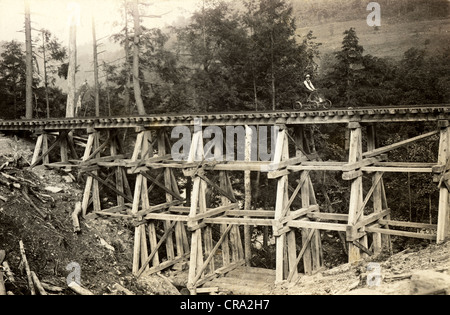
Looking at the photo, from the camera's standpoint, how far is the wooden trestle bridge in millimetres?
11820

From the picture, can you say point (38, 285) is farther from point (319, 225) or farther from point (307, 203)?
point (307, 203)

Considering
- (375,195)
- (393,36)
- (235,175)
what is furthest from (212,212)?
(393,36)

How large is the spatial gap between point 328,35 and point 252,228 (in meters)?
18.1

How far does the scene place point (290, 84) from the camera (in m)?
21.9

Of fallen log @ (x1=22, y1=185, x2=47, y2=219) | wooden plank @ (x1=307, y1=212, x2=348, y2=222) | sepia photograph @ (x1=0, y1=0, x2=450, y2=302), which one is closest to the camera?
sepia photograph @ (x1=0, y1=0, x2=450, y2=302)

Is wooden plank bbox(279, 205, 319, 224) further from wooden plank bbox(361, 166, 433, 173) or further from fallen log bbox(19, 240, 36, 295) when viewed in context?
fallen log bbox(19, 240, 36, 295)

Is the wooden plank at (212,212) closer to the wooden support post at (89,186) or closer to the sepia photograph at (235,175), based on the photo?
the sepia photograph at (235,175)

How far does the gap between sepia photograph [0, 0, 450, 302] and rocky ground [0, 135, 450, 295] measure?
0.05 m

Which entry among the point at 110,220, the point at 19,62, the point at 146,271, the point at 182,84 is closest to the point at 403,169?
the point at 146,271

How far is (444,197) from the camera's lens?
11.1 metres

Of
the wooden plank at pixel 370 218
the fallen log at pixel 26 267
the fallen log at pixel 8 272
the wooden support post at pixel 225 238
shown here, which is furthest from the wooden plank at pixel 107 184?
the wooden plank at pixel 370 218

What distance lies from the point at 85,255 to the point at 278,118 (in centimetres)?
672

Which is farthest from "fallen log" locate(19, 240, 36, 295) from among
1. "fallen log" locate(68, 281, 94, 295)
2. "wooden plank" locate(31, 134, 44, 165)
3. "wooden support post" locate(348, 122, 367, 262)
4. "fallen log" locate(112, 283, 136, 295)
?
"wooden support post" locate(348, 122, 367, 262)
